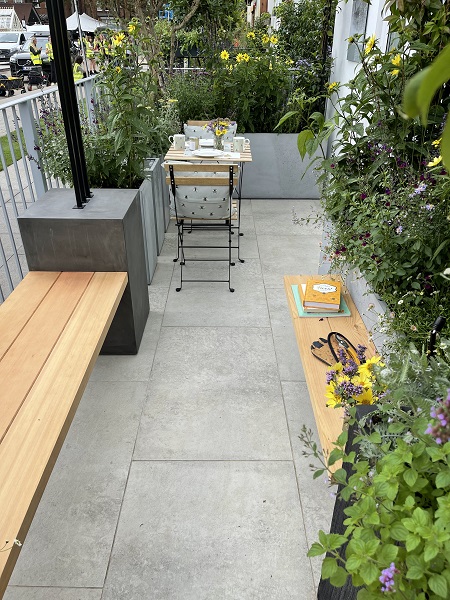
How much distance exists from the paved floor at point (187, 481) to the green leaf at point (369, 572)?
1.09m

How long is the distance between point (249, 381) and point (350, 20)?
12.4 ft

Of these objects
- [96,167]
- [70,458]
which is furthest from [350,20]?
[70,458]

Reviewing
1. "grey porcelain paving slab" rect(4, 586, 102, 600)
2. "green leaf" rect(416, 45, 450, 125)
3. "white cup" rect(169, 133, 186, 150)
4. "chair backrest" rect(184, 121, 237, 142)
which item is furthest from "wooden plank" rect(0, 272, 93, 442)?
"chair backrest" rect(184, 121, 237, 142)

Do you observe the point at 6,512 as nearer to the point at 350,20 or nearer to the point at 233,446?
the point at 233,446

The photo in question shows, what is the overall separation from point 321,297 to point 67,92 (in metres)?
1.66

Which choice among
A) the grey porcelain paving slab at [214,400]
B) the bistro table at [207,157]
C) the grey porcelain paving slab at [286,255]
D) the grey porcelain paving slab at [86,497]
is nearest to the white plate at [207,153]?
the bistro table at [207,157]

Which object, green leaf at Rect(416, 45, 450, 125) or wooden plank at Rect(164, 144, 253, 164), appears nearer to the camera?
green leaf at Rect(416, 45, 450, 125)

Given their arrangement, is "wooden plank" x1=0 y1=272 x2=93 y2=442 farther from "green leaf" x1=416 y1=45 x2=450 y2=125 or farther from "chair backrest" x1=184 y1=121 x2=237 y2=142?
"chair backrest" x1=184 y1=121 x2=237 y2=142

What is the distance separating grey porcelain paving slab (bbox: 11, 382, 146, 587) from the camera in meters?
1.85

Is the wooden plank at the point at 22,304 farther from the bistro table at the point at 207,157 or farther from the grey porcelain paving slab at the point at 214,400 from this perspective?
the bistro table at the point at 207,157

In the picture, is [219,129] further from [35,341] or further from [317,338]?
[35,341]

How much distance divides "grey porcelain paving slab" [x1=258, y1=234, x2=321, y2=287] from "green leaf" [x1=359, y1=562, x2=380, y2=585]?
3.13 m

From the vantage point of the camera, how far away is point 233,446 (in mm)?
2395

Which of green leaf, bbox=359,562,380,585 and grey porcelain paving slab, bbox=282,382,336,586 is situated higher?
green leaf, bbox=359,562,380,585
